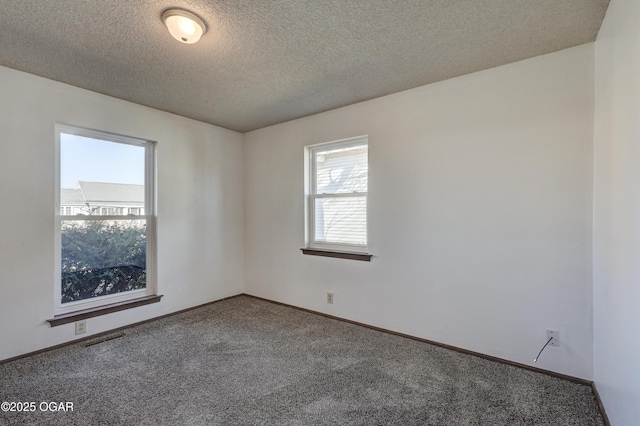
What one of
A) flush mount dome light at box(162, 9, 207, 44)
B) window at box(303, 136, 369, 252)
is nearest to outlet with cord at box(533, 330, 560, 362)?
window at box(303, 136, 369, 252)

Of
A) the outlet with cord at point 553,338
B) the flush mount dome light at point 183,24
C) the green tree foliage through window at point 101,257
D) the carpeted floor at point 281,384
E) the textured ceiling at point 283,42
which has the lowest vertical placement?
the carpeted floor at point 281,384

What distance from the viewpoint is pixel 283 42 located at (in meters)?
2.12

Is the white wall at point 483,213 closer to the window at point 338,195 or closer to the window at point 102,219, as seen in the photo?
the window at point 338,195

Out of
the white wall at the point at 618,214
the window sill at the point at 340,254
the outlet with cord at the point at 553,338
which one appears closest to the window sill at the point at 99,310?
the window sill at the point at 340,254

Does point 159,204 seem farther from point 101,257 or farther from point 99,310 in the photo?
point 99,310

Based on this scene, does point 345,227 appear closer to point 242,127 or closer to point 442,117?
point 442,117

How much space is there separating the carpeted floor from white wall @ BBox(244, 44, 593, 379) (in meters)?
0.34

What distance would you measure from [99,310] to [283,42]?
2999 mm

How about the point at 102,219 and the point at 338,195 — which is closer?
the point at 102,219

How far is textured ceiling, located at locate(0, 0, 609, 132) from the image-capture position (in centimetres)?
176

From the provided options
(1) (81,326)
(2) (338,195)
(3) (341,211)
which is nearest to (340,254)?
(3) (341,211)

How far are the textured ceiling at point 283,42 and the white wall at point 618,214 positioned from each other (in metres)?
0.38

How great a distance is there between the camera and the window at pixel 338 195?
3348 millimetres

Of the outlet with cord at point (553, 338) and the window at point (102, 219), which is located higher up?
the window at point (102, 219)
